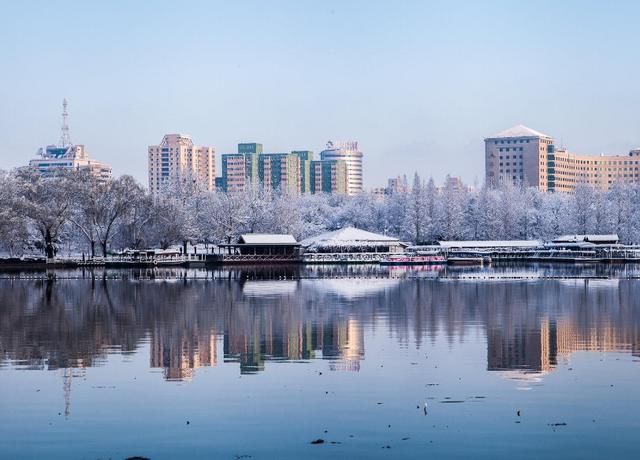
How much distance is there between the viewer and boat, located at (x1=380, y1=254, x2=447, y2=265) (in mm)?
109188

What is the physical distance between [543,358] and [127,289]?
3854 centimetres

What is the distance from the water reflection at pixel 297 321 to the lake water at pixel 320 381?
5.6 inches

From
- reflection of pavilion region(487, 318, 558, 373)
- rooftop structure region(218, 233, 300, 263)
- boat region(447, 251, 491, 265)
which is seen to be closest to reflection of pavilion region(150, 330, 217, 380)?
reflection of pavilion region(487, 318, 558, 373)

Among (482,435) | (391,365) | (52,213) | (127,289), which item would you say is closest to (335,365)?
(391,365)

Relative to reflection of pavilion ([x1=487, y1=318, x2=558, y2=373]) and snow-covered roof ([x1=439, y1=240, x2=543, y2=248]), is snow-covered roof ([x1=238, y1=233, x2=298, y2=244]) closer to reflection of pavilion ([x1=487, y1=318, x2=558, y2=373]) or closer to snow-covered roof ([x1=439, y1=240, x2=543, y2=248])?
snow-covered roof ([x1=439, y1=240, x2=543, y2=248])

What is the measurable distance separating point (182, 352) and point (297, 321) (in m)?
10.0

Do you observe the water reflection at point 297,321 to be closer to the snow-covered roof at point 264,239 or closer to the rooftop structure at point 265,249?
the rooftop structure at point 265,249

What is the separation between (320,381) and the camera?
76.8ft

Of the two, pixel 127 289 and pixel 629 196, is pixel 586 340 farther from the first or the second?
pixel 629 196

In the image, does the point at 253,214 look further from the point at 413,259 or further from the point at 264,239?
the point at 413,259

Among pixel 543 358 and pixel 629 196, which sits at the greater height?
pixel 629 196

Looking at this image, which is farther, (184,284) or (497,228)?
(497,228)

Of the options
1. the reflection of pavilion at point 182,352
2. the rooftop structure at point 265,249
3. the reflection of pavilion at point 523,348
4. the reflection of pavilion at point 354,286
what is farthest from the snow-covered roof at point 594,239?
the reflection of pavilion at point 182,352

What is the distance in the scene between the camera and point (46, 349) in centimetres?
2944
